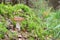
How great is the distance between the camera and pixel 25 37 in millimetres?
4285

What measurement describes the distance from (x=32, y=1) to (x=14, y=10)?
14.9 feet

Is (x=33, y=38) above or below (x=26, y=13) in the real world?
below

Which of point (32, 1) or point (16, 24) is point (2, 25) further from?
point (32, 1)

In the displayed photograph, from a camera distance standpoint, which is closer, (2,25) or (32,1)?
(2,25)

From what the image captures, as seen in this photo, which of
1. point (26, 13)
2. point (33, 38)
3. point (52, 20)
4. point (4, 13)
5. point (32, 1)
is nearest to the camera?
point (33, 38)

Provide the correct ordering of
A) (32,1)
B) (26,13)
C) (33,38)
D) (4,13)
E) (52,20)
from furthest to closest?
(32,1), (52,20), (26,13), (4,13), (33,38)

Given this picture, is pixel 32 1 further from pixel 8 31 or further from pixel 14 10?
pixel 8 31

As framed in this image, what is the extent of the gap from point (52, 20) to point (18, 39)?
201 centimetres

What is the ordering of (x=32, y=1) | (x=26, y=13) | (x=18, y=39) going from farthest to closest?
(x=32, y=1) → (x=26, y=13) → (x=18, y=39)

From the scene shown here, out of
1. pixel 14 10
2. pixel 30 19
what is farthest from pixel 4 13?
pixel 30 19

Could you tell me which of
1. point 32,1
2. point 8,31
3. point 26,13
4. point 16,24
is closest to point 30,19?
point 26,13

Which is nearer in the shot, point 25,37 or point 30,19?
point 25,37

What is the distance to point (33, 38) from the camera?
438 cm

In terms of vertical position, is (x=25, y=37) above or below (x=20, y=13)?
below
